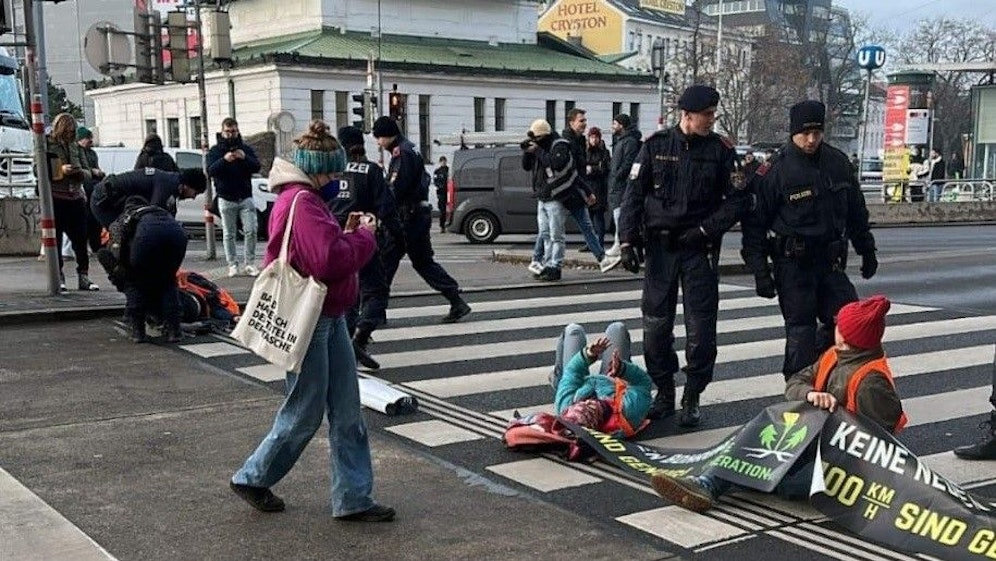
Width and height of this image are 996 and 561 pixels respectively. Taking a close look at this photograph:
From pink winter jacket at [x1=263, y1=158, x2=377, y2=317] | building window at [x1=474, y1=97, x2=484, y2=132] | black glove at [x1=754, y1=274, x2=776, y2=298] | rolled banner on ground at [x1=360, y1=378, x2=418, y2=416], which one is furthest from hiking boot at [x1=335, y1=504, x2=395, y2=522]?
building window at [x1=474, y1=97, x2=484, y2=132]

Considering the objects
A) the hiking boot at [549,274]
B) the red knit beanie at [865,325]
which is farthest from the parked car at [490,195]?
the red knit beanie at [865,325]

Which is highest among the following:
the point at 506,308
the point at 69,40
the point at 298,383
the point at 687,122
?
the point at 69,40

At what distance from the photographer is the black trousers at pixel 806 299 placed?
580 centimetres

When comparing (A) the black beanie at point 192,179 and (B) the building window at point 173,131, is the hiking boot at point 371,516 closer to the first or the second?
(A) the black beanie at point 192,179

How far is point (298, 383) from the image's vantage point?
4457 millimetres

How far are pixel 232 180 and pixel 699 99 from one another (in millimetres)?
7643

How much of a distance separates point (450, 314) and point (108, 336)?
306 cm

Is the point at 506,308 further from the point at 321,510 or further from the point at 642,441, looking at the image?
the point at 321,510

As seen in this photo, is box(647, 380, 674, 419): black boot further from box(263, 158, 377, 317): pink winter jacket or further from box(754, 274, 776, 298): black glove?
box(263, 158, 377, 317): pink winter jacket

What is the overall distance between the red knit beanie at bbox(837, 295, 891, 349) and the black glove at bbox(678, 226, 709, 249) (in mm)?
1318

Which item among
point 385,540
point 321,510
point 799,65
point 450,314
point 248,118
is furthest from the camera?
point 799,65

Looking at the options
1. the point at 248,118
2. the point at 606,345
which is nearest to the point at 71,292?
the point at 606,345

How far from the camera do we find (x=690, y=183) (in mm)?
5988

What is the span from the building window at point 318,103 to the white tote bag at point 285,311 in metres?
38.7
